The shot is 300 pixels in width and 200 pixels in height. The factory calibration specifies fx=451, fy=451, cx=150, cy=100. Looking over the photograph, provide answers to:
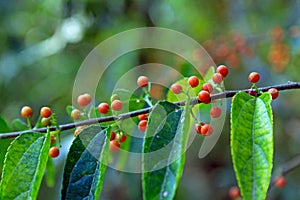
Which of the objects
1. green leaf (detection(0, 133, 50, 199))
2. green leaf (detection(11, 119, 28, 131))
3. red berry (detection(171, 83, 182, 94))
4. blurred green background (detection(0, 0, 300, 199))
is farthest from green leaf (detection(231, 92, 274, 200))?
blurred green background (detection(0, 0, 300, 199))

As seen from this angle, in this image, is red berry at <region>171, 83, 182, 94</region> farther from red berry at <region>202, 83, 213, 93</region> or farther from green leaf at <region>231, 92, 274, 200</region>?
green leaf at <region>231, 92, 274, 200</region>

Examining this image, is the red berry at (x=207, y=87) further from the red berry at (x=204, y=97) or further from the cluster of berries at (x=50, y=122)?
the cluster of berries at (x=50, y=122)

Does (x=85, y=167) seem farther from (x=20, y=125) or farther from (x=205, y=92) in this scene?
(x=20, y=125)

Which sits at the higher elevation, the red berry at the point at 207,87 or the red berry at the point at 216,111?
the red berry at the point at 207,87

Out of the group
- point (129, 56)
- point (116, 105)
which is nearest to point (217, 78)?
point (116, 105)

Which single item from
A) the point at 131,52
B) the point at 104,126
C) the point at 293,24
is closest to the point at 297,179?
the point at 293,24

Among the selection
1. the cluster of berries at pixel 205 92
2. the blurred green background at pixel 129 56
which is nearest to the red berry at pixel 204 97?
the cluster of berries at pixel 205 92

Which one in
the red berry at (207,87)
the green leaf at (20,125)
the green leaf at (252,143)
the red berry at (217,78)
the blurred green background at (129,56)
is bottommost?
the green leaf at (252,143)
